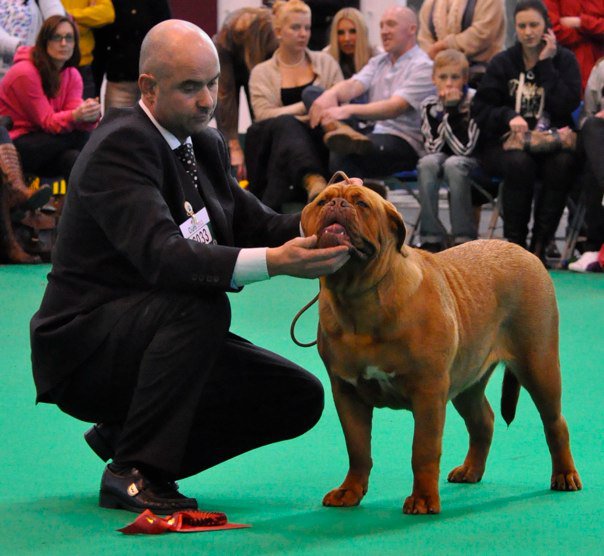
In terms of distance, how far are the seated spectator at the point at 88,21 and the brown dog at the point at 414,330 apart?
730 centimetres

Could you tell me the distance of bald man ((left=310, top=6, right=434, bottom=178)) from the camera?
998 centimetres

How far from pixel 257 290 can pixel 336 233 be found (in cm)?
541

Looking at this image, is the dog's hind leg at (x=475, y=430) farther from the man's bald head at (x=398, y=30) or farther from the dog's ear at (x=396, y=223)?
the man's bald head at (x=398, y=30)

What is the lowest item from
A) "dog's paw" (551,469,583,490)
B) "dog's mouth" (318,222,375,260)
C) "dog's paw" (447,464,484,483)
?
"dog's paw" (447,464,484,483)

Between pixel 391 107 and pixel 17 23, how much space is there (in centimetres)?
323

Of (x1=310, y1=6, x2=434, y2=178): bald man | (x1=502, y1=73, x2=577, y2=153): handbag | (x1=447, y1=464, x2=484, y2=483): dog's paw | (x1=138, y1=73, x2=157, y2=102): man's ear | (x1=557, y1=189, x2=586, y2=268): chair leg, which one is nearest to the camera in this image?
(x1=138, y1=73, x2=157, y2=102): man's ear

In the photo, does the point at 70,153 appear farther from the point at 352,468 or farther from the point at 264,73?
the point at 352,468

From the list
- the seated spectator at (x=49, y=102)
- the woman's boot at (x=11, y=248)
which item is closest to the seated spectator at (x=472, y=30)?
the seated spectator at (x=49, y=102)

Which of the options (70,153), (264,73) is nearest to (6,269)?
(70,153)

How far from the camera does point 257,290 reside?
850 centimetres

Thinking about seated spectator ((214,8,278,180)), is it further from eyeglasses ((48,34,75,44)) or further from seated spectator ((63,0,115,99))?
eyeglasses ((48,34,75,44))

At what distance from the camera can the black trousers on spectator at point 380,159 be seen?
994 cm

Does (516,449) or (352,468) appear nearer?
(352,468)

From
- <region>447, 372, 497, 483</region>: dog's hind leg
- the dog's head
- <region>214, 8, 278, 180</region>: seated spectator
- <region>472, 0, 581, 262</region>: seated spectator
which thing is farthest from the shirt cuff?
<region>214, 8, 278, 180</region>: seated spectator
